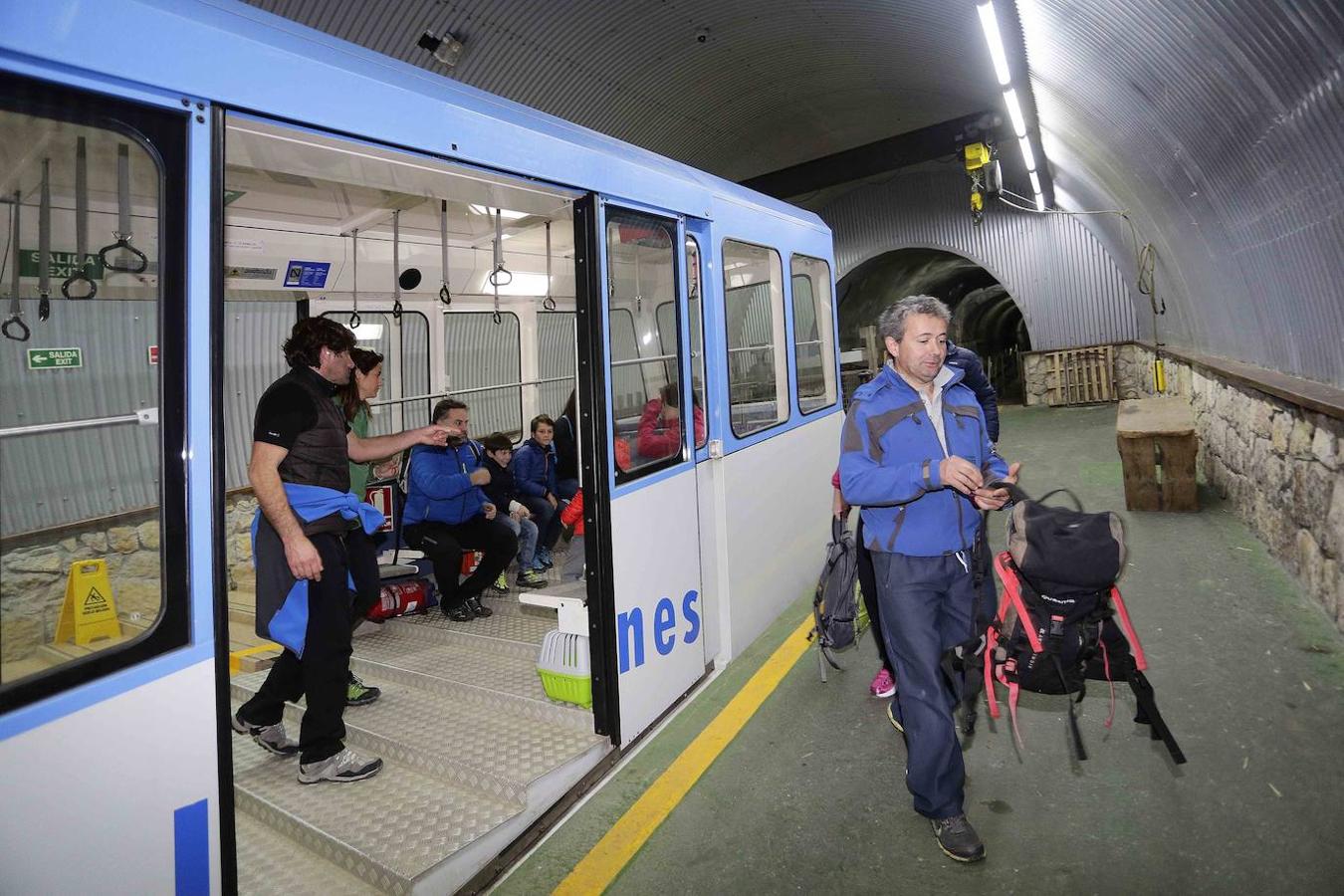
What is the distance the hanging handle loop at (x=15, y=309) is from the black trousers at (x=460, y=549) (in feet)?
12.3

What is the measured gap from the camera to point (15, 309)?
1.92 meters

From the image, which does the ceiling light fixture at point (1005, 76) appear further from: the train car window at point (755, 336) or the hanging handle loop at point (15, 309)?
the hanging handle loop at point (15, 309)

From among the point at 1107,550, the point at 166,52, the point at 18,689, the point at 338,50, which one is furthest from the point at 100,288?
the point at 1107,550

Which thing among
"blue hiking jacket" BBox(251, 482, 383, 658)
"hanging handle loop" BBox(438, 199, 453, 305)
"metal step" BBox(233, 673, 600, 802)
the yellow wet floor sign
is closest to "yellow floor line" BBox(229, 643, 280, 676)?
"metal step" BBox(233, 673, 600, 802)

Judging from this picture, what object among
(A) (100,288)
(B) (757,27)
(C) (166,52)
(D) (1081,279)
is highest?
(B) (757,27)

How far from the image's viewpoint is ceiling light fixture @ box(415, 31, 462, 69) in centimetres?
750

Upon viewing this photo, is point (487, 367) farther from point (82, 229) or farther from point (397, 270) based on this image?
point (82, 229)

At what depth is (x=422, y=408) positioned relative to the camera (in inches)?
297

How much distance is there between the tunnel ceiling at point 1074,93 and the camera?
4.59 meters

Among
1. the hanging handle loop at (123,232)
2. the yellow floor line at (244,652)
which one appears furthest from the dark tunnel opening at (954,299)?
the hanging handle loop at (123,232)

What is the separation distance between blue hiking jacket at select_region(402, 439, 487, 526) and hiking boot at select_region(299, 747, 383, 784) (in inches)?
102

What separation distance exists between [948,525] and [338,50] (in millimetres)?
2597

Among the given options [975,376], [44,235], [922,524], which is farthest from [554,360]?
[44,235]

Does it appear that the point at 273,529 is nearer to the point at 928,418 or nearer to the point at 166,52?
the point at 166,52
